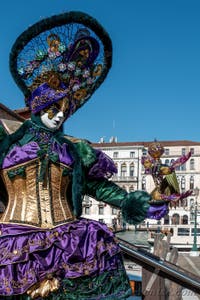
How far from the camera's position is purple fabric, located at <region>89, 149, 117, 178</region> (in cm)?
325

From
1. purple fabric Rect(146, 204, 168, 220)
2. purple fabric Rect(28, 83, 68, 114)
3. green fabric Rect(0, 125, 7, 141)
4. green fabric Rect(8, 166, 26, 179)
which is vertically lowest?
purple fabric Rect(146, 204, 168, 220)

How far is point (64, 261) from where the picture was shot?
8.84 ft

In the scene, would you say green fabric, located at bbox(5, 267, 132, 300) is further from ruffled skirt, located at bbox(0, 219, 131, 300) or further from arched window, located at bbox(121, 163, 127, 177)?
arched window, located at bbox(121, 163, 127, 177)

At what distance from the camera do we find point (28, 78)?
319cm

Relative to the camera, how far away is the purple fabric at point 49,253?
103 inches

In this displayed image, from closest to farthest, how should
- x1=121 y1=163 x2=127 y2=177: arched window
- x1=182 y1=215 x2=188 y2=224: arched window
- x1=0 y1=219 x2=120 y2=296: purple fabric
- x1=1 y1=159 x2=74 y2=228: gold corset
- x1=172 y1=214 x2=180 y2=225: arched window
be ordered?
x1=0 y1=219 x2=120 y2=296: purple fabric, x1=1 y1=159 x2=74 y2=228: gold corset, x1=172 y1=214 x2=180 y2=225: arched window, x1=182 y1=215 x2=188 y2=224: arched window, x1=121 y1=163 x2=127 y2=177: arched window

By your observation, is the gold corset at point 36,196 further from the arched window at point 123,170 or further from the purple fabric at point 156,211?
the arched window at point 123,170

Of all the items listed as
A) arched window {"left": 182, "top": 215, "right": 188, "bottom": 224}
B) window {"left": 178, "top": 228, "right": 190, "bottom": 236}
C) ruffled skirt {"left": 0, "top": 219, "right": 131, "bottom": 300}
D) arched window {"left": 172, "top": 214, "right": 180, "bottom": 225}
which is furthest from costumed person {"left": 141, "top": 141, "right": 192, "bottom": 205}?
arched window {"left": 182, "top": 215, "right": 188, "bottom": 224}

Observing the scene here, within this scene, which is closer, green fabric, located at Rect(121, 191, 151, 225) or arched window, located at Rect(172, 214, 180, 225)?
green fabric, located at Rect(121, 191, 151, 225)

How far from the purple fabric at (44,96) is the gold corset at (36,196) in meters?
0.36

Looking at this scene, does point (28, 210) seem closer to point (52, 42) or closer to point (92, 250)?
point (92, 250)

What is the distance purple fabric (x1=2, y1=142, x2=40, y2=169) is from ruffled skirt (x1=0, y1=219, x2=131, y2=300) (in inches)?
15.9

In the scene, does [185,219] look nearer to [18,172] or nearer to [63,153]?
[63,153]

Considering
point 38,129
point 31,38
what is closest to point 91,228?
point 38,129
